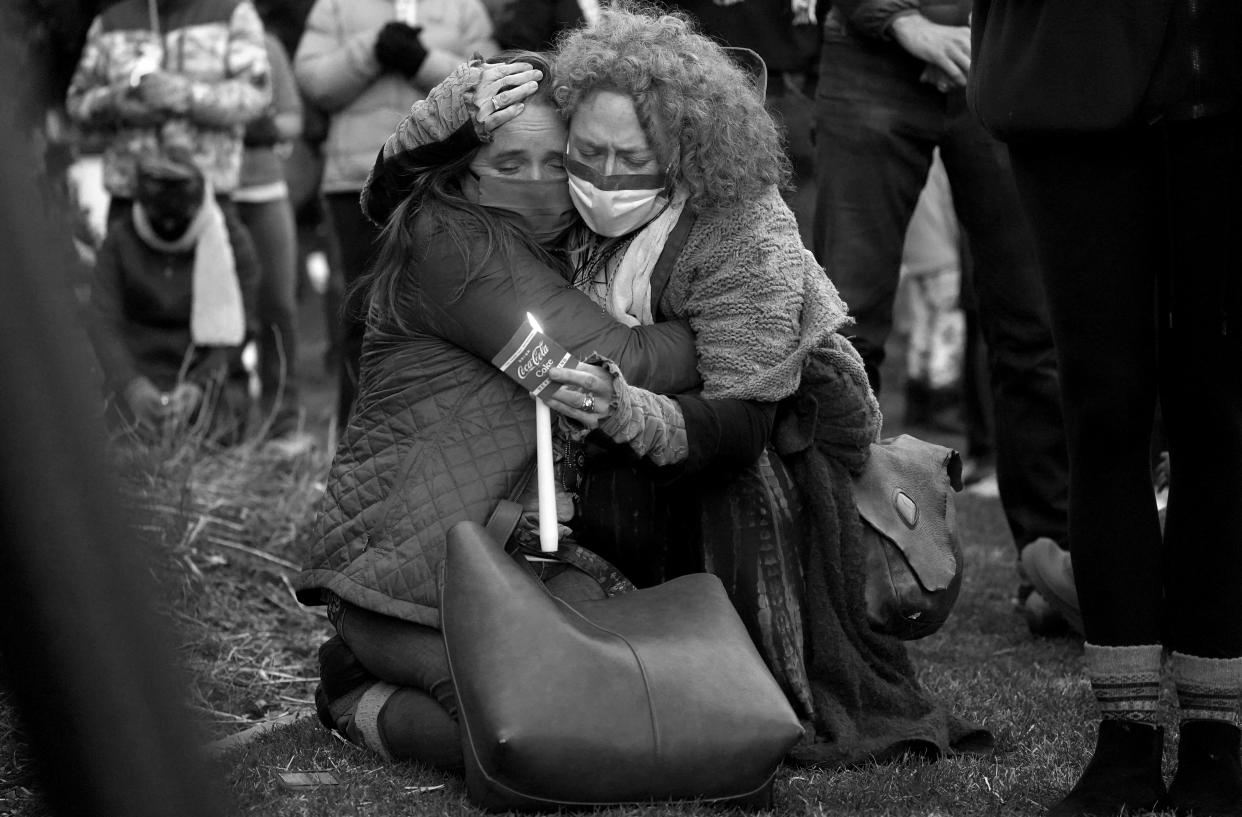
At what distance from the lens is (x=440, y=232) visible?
292 cm

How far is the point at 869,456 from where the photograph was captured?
3.11 metres

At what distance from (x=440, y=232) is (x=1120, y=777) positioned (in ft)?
4.65

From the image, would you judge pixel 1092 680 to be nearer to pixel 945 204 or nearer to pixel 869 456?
pixel 869 456

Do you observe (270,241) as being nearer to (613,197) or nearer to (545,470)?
(613,197)

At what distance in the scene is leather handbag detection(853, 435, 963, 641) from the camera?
9.95ft

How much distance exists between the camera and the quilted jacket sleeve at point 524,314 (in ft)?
9.41

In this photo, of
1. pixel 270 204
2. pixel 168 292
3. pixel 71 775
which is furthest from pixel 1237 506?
pixel 270 204

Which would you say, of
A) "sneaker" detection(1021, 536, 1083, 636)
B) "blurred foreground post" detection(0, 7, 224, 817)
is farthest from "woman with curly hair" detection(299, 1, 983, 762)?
"blurred foreground post" detection(0, 7, 224, 817)

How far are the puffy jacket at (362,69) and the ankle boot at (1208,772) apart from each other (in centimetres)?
382

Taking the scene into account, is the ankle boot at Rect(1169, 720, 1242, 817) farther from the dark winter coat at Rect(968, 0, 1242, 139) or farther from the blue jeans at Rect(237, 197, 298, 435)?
the blue jeans at Rect(237, 197, 298, 435)

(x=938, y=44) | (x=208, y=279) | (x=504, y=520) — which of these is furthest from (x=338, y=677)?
(x=208, y=279)

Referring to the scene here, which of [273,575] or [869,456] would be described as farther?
[273,575]

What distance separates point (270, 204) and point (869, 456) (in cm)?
438

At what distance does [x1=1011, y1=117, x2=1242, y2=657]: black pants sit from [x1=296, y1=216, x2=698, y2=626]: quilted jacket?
692mm
